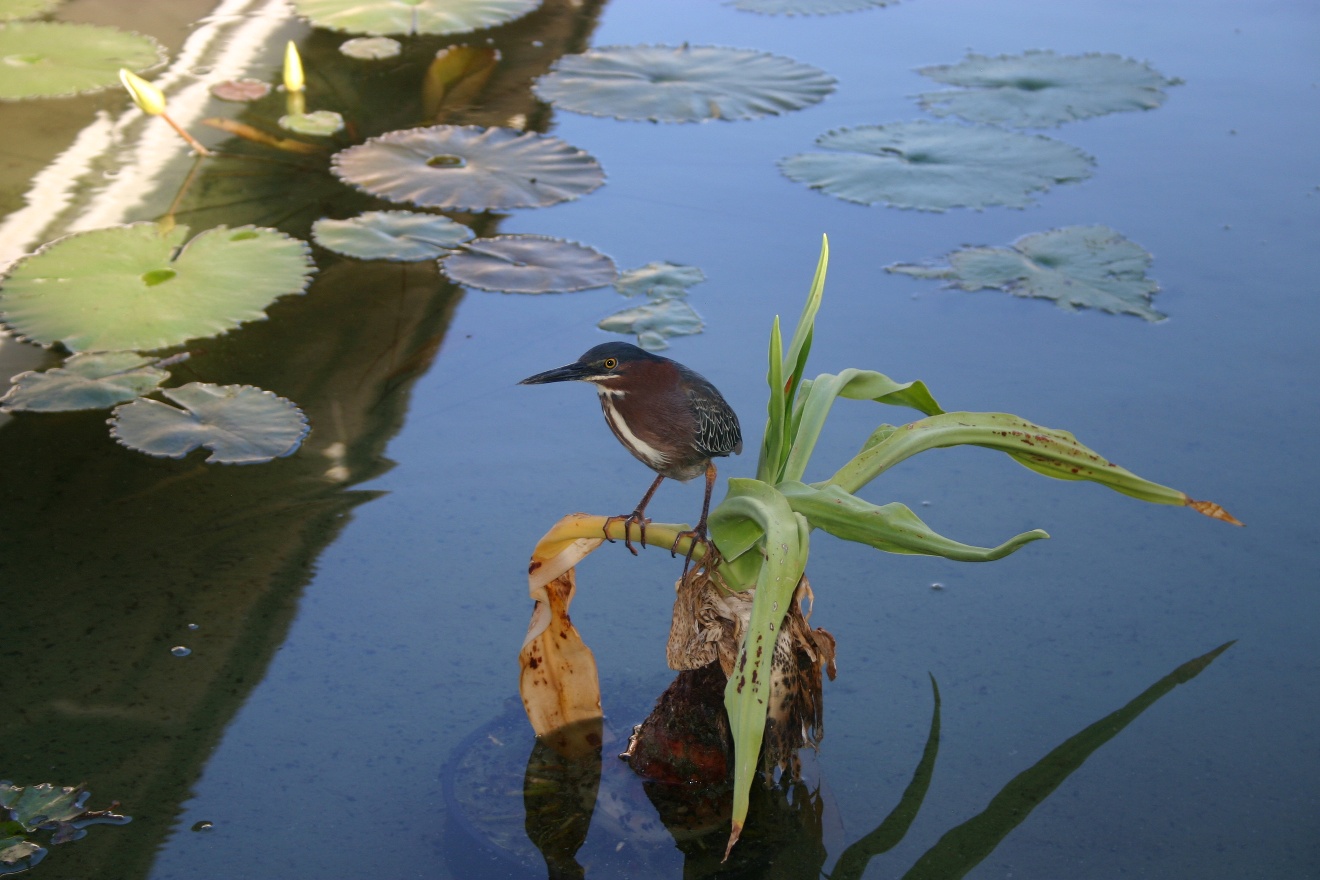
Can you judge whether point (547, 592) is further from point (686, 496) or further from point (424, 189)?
point (424, 189)

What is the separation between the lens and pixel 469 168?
4.86 metres

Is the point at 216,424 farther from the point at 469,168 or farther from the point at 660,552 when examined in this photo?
the point at 469,168

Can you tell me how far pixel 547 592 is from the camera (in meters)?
2.32

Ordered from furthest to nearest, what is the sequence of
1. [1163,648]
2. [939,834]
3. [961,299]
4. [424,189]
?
[424,189], [961,299], [1163,648], [939,834]

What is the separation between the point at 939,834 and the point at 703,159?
11.6 ft

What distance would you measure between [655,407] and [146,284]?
2.55 metres

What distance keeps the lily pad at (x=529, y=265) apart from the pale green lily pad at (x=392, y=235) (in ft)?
0.31

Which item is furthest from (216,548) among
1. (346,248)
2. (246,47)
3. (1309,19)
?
(1309,19)

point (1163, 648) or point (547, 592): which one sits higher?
point (547, 592)

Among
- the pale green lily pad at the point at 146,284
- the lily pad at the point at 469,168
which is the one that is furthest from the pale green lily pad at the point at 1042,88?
the pale green lily pad at the point at 146,284

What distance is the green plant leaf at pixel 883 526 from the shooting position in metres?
2.03

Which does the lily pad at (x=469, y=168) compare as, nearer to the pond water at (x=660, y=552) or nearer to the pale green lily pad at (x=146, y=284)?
the pond water at (x=660, y=552)

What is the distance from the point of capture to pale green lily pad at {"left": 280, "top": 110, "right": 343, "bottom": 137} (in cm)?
524

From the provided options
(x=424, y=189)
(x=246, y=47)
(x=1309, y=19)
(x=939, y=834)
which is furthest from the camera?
(x=1309, y=19)
